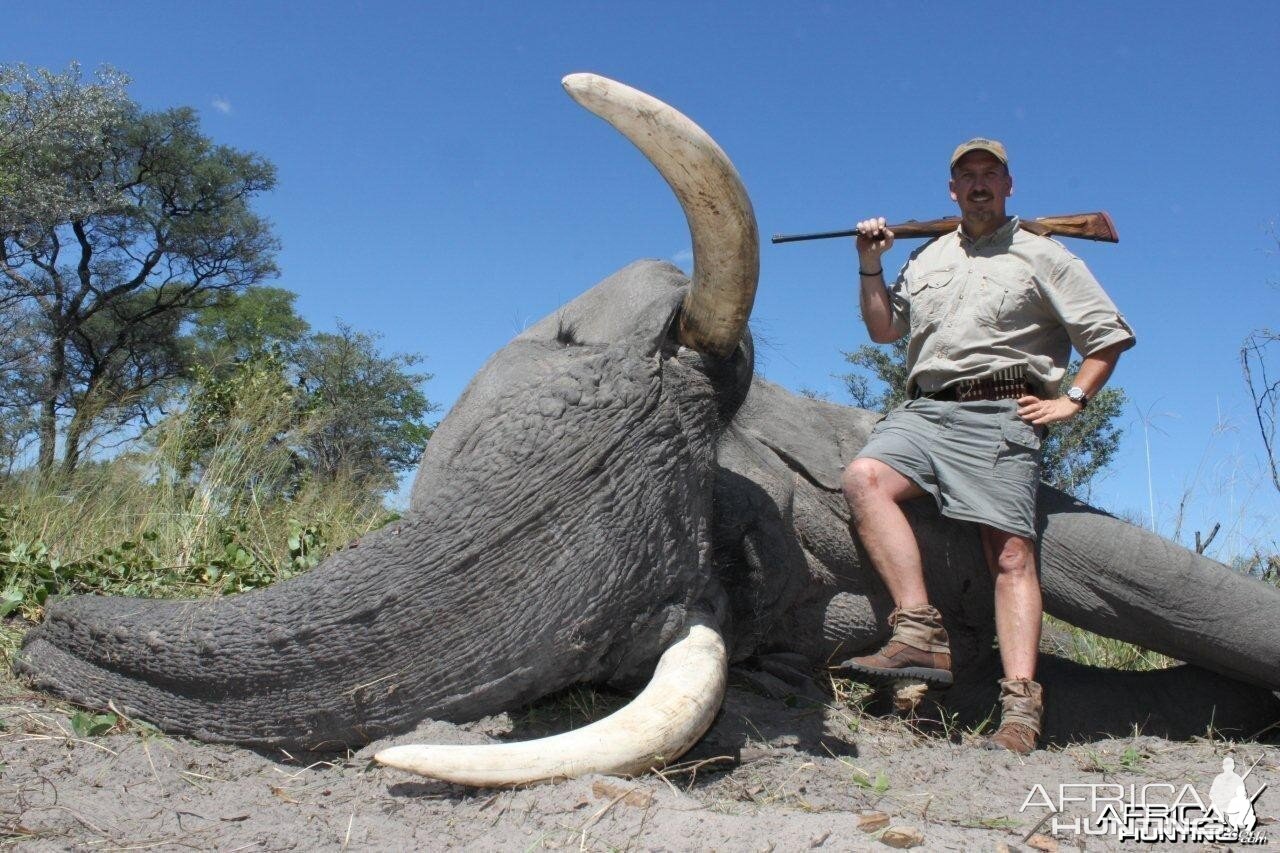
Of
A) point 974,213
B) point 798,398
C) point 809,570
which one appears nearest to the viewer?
point 809,570

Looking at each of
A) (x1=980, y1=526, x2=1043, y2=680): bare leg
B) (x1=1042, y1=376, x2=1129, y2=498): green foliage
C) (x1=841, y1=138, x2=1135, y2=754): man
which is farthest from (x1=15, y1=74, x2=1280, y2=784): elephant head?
(x1=1042, y1=376, x2=1129, y2=498): green foliage

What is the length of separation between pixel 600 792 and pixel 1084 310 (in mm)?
2580

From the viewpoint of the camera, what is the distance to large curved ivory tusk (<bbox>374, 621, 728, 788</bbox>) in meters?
2.57

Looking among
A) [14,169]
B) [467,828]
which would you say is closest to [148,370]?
[14,169]

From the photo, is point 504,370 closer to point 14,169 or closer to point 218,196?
point 14,169

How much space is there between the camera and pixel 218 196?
2480 cm

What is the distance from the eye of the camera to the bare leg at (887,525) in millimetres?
3699

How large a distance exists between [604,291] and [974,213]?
159 cm

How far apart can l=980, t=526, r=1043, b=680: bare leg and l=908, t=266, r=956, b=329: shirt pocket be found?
866mm

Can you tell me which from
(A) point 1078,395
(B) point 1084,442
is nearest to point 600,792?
(A) point 1078,395

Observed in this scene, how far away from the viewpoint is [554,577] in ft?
10.0

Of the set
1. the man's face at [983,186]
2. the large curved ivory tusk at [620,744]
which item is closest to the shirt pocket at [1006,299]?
the man's face at [983,186]

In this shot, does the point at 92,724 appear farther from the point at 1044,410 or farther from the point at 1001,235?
the point at 1001,235

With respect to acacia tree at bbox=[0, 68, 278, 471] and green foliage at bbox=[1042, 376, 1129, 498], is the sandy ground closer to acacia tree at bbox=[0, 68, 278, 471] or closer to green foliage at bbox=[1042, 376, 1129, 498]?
green foliage at bbox=[1042, 376, 1129, 498]
